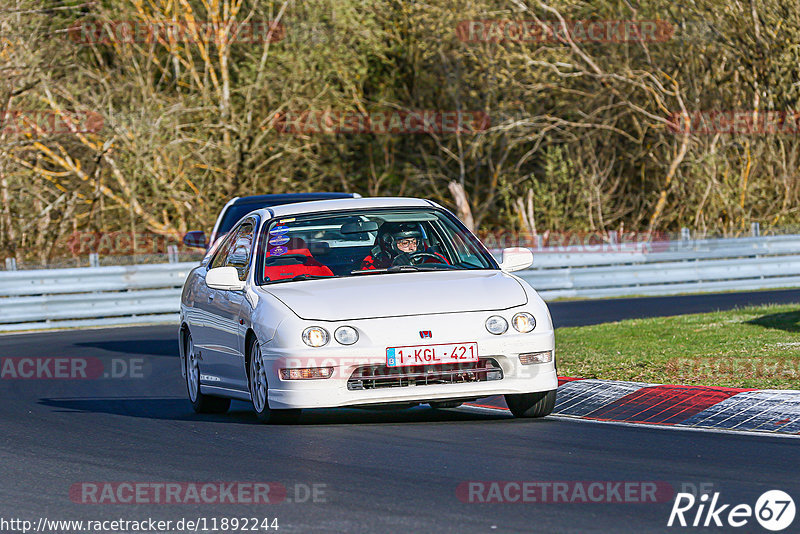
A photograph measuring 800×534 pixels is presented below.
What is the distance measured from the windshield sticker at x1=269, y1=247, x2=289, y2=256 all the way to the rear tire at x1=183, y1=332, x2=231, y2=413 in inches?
56.2

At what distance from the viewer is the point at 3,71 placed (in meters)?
28.0

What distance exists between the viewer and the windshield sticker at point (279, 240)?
34.3ft

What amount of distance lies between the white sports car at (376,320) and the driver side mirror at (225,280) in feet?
0.03

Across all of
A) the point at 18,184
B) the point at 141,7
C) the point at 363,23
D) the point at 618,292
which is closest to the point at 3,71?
the point at 18,184

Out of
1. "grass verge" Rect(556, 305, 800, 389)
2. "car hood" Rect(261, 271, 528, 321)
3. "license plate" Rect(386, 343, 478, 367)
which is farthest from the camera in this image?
"grass verge" Rect(556, 305, 800, 389)

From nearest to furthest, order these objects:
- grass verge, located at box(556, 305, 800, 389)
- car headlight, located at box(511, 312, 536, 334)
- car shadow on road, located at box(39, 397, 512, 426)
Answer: car headlight, located at box(511, 312, 536, 334)
car shadow on road, located at box(39, 397, 512, 426)
grass verge, located at box(556, 305, 800, 389)

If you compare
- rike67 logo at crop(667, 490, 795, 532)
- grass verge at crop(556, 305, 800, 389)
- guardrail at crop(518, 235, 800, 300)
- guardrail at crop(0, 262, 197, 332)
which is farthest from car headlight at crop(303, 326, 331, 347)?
guardrail at crop(518, 235, 800, 300)

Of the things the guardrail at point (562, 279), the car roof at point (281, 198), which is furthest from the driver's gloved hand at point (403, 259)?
the guardrail at point (562, 279)

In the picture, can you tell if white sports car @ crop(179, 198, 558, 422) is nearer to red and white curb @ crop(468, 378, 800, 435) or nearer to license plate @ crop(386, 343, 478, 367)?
license plate @ crop(386, 343, 478, 367)

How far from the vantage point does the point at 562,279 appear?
1024 inches

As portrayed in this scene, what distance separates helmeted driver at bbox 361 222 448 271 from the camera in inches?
407

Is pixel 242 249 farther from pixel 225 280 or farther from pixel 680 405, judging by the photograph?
pixel 680 405

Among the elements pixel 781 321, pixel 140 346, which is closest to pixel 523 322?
pixel 781 321

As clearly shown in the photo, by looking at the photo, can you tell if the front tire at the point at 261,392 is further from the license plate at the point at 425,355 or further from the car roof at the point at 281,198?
the car roof at the point at 281,198
